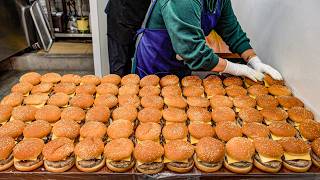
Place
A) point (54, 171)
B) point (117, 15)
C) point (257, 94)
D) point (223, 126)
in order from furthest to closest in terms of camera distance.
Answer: point (117, 15) → point (257, 94) → point (223, 126) → point (54, 171)

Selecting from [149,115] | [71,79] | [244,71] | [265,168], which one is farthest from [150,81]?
[265,168]

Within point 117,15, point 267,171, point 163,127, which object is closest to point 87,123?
point 163,127

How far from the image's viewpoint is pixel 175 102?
1.58 meters

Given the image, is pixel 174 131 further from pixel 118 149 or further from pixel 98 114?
pixel 98 114

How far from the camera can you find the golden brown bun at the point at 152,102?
156cm

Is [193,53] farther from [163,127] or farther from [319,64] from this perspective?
[319,64]

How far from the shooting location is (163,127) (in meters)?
1.43

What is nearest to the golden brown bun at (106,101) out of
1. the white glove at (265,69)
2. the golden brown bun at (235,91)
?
the golden brown bun at (235,91)

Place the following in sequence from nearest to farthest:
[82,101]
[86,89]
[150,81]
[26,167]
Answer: [26,167]
[82,101]
[86,89]
[150,81]

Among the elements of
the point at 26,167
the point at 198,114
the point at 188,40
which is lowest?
the point at 26,167

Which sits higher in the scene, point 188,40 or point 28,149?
point 188,40

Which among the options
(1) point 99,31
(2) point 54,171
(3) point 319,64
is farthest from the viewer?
(1) point 99,31

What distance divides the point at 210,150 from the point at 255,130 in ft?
0.93

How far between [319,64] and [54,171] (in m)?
1.42
